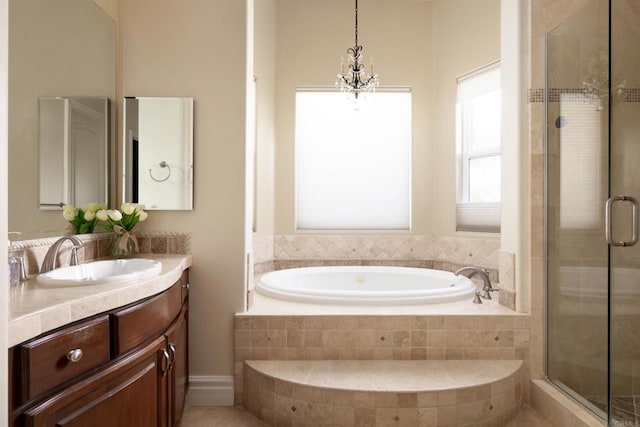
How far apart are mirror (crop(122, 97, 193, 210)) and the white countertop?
812 mm

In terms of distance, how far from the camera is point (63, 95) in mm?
1812

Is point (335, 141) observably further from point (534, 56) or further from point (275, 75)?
point (534, 56)

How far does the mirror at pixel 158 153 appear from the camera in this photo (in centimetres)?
228

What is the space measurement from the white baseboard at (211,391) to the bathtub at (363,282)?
597 mm

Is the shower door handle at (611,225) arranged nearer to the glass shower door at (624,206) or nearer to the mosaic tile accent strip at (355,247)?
the glass shower door at (624,206)

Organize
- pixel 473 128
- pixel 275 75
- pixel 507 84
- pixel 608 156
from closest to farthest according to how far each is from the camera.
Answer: pixel 608 156, pixel 507 84, pixel 473 128, pixel 275 75

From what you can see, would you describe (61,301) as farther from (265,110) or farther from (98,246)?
(265,110)

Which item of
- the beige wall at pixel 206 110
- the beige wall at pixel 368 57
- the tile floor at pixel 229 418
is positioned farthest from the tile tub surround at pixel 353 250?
the tile floor at pixel 229 418

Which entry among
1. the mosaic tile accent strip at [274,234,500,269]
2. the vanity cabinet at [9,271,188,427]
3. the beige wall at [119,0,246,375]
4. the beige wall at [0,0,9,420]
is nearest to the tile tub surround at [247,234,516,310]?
the mosaic tile accent strip at [274,234,500,269]

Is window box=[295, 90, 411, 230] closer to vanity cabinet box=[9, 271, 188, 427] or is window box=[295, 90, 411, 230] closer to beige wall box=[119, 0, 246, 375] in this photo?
beige wall box=[119, 0, 246, 375]

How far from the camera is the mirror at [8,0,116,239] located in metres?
1.54

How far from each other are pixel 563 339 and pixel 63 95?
2.86m

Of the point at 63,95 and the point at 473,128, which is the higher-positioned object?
the point at 473,128

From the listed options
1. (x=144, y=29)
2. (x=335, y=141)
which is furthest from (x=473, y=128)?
(x=144, y=29)
